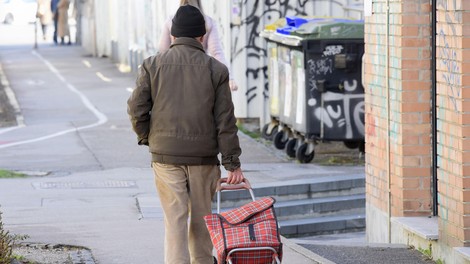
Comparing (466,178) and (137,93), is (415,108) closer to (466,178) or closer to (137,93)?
(466,178)

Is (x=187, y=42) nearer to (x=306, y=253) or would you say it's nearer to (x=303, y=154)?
(x=306, y=253)

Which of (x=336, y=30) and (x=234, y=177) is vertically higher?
(x=336, y=30)

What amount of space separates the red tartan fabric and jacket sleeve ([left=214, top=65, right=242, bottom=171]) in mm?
420

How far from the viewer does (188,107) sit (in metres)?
7.01

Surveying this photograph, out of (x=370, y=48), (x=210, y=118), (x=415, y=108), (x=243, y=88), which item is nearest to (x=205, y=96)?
(x=210, y=118)

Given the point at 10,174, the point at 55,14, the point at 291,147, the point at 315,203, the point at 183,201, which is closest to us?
the point at 183,201

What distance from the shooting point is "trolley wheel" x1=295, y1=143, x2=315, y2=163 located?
14109 millimetres

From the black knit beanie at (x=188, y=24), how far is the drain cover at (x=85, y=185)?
5.70 meters

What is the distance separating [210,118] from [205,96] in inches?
5.1

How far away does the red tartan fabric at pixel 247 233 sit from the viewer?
254 inches

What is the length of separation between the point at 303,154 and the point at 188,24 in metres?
7.13

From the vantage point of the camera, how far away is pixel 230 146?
6.97 meters

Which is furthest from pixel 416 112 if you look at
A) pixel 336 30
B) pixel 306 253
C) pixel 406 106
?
pixel 336 30

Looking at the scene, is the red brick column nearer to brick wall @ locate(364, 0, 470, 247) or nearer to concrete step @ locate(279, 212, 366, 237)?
brick wall @ locate(364, 0, 470, 247)
